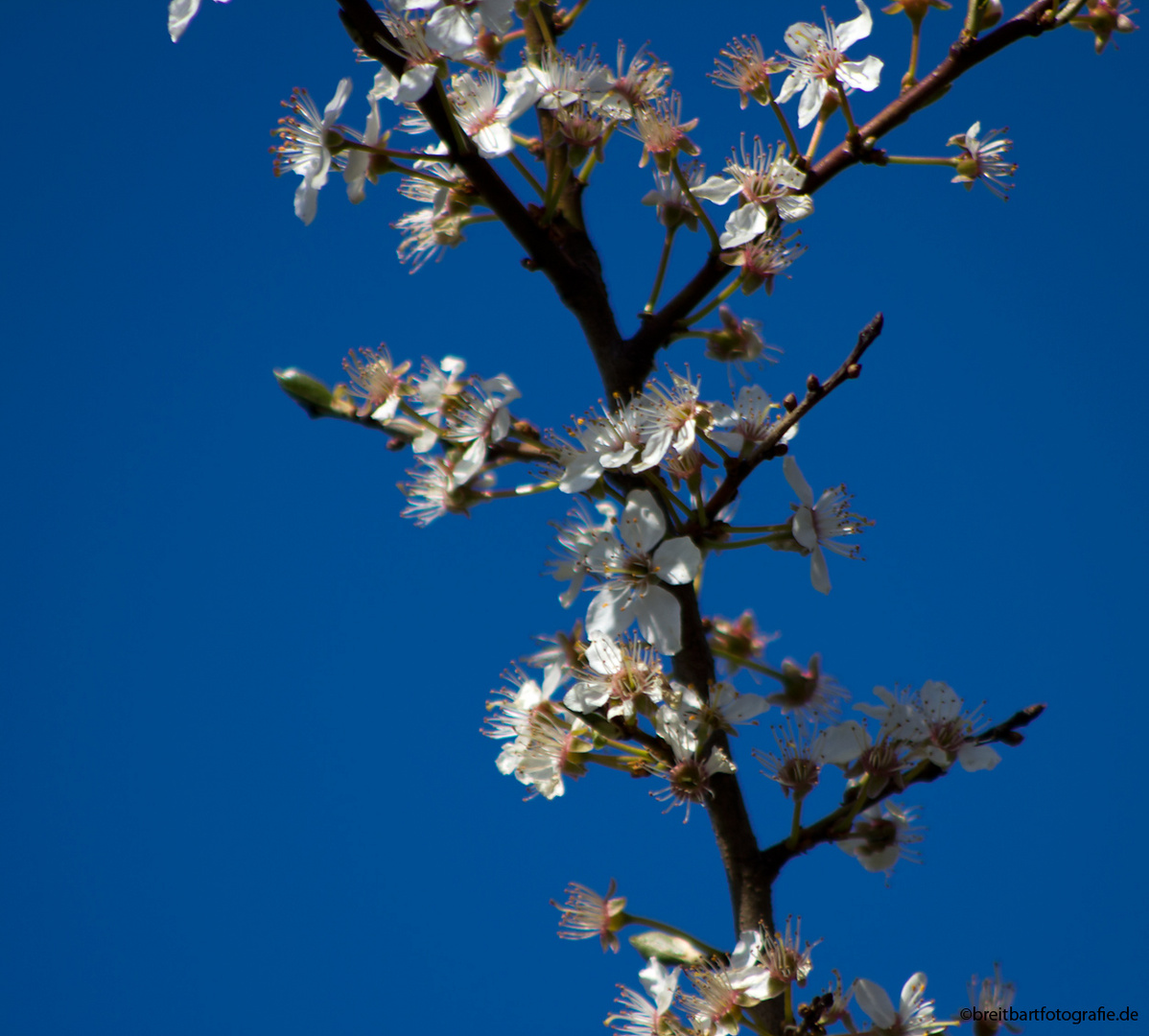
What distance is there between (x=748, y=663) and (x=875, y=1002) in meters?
0.43

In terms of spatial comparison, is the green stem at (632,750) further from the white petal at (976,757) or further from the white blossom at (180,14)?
the white blossom at (180,14)

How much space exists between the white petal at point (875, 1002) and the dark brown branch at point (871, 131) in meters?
0.76

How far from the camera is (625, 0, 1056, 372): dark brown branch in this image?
4.30 feet

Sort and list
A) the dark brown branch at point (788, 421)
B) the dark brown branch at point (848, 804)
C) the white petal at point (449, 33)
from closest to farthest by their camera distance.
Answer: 1. the dark brown branch at point (788, 421)
2. the white petal at point (449, 33)
3. the dark brown branch at point (848, 804)

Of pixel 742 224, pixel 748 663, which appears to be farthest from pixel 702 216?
pixel 748 663

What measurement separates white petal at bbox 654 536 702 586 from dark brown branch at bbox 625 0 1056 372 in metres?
0.26

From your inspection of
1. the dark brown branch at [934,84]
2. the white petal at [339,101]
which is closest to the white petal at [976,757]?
the dark brown branch at [934,84]

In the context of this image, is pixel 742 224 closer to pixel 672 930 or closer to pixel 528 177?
pixel 528 177

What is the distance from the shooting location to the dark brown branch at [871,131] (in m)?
1.31

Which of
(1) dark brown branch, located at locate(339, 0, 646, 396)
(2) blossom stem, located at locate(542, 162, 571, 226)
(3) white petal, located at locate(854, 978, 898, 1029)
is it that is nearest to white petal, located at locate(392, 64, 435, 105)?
(1) dark brown branch, located at locate(339, 0, 646, 396)

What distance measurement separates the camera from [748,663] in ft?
4.91

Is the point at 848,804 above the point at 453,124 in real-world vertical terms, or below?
below

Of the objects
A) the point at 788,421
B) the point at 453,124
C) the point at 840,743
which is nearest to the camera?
the point at 788,421

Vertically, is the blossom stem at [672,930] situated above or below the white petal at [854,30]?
below
